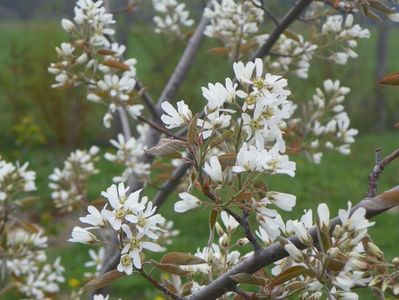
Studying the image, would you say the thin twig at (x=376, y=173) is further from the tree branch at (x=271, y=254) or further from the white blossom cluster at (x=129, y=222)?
the white blossom cluster at (x=129, y=222)

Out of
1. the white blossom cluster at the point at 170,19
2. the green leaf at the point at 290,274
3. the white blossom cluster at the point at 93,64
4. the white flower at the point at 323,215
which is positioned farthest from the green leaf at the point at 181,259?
the white blossom cluster at the point at 170,19

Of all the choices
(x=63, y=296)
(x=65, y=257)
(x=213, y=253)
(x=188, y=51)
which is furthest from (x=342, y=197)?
(x=213, y=253)

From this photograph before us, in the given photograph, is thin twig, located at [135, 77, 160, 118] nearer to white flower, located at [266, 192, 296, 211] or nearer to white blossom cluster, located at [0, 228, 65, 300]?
white blossom cluster, located at [0, 228, 65, 300]

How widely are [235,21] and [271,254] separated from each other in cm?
150

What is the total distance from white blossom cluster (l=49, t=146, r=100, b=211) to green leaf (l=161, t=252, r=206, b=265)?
181 cm

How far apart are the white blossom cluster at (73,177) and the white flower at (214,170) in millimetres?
1974

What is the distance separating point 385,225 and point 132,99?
17.8 feet

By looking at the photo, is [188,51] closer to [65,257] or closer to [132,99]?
[132,99]

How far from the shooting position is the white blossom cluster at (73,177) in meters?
3.21

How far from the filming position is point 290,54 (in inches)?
108

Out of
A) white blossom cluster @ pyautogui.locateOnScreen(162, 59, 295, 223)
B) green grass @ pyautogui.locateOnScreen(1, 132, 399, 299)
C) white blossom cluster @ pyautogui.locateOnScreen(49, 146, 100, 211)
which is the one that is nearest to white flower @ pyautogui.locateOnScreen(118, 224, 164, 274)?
white blossom cluster @ pyautogui.locateOnScreen(162, 59, 295, 223)

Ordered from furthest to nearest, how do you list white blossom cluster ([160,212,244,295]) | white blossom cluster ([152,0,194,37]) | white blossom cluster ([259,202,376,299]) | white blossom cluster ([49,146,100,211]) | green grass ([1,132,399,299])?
green grass ([1,132,399,299]) < white blossom cluster ([152,0,194,37]) < white blossom cluster ([49,146,100,211]) < white blossom cluster ([160,212,244,295]) < white blossom cluster ([259,202,376,299])

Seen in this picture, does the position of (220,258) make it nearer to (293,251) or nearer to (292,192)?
(293,251)

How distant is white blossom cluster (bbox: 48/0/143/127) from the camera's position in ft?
7.52
